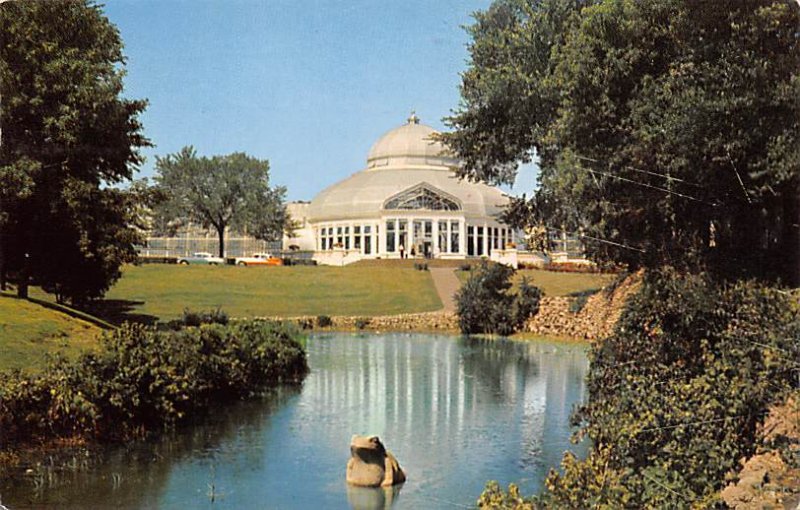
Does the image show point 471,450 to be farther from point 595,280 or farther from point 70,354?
point 595,280

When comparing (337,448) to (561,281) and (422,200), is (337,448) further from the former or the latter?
(422,200)

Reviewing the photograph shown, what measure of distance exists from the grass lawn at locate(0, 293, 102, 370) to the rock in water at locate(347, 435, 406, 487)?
657cm

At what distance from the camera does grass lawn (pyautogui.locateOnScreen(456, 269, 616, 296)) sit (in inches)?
1739

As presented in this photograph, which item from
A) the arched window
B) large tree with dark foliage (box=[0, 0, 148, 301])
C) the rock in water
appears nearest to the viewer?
the rock in water

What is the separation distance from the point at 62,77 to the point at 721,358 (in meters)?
14.2

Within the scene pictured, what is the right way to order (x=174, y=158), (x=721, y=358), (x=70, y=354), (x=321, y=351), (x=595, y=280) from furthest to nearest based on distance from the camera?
1. (x=595, y=280)
2. (x=174, y=158)
3. (x=321, y=351)
4. (x=70, y=354)
5. (x=721, y=358)

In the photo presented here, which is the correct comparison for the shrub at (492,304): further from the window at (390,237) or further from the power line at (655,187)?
the window at (390,237)

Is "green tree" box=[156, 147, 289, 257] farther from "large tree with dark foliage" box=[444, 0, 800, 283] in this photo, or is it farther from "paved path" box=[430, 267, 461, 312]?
"large tree with dark foliage" box=[444, 0, 800, 283]

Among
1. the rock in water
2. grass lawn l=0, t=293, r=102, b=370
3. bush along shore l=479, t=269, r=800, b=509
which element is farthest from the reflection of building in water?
grass lawn l=0, t=293, r=102, b=370

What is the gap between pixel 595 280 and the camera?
148 ft

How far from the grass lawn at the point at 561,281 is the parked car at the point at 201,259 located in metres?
14.8

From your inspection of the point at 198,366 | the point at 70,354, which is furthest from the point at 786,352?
the point at 70,354

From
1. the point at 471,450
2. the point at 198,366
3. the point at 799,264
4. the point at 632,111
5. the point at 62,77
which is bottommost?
the point at 471,450

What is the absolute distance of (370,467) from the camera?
1277 centimetres
